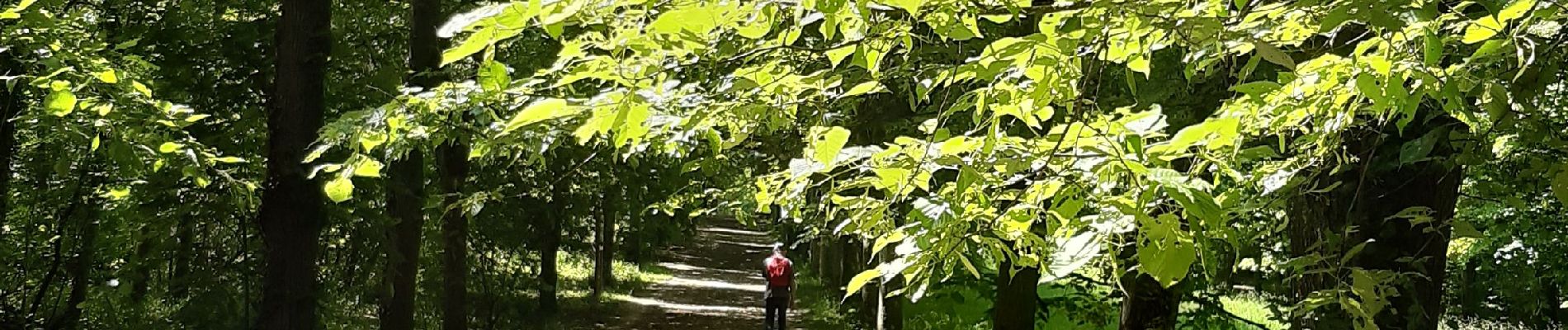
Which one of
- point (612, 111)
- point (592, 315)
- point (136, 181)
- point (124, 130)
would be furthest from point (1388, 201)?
point (592, 315)

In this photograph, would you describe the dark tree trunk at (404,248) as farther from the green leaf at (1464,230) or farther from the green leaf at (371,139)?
the green leaf at (1464,230)

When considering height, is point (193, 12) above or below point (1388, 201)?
above

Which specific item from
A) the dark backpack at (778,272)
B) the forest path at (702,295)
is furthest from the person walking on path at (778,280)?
the forest path at (702,295)

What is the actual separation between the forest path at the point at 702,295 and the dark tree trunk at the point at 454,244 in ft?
20.2

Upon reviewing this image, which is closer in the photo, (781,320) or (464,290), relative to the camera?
(464,290)

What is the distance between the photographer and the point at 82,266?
10391 mm

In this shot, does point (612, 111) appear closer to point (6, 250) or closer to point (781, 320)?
point (6, 250)

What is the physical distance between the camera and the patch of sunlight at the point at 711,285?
26047 millimetres

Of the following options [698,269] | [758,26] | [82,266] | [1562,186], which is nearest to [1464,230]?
[1562,186]

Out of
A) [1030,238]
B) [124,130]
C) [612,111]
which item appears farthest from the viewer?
[124,130]

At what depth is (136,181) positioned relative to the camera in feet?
24.9

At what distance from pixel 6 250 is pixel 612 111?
847 centimetres

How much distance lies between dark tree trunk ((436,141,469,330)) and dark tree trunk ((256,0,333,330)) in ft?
12.9

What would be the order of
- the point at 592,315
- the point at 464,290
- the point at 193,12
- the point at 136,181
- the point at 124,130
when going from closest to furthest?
the point at 124,130 → the point at 136,181 → the point at 193,12 → the point at 464,290 → the point at 592,315
